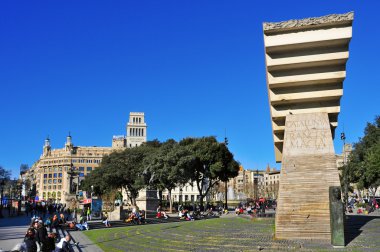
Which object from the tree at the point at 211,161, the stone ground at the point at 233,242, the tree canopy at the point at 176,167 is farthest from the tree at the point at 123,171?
the stone ground at the point at 233,242

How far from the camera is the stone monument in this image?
21.3 metres

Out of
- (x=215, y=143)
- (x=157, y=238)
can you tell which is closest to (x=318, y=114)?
(x=157, y=238)

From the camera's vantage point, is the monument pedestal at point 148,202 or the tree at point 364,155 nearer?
the monument pedestal at point 148,202

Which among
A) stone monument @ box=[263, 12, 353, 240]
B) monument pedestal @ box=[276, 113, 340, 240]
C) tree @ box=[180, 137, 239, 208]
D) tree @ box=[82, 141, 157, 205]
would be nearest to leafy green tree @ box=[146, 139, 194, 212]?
tree @ box=[180, 137, 239, 208]

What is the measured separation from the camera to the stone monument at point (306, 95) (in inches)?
838

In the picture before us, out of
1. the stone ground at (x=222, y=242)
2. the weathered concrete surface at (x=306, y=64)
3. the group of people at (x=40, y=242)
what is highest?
the weathered concrete surface at (x=306, y=64)

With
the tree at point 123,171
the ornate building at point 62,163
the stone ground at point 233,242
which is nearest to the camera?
the stone ground at point 233,242

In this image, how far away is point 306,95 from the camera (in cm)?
2392

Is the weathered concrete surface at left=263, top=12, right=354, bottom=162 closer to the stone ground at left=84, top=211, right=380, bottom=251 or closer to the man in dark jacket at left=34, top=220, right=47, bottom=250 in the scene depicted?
the stone ground at left=84, top=211, right=380, bottom=251

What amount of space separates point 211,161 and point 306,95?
3680 cm

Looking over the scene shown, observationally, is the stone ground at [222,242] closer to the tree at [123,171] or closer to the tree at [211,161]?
the tree at [211,161]

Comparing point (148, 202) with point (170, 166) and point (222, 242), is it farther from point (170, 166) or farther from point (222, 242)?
point (222, 242)

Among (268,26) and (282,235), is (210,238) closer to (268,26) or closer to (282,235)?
(282,235)

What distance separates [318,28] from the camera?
22.9 metres
